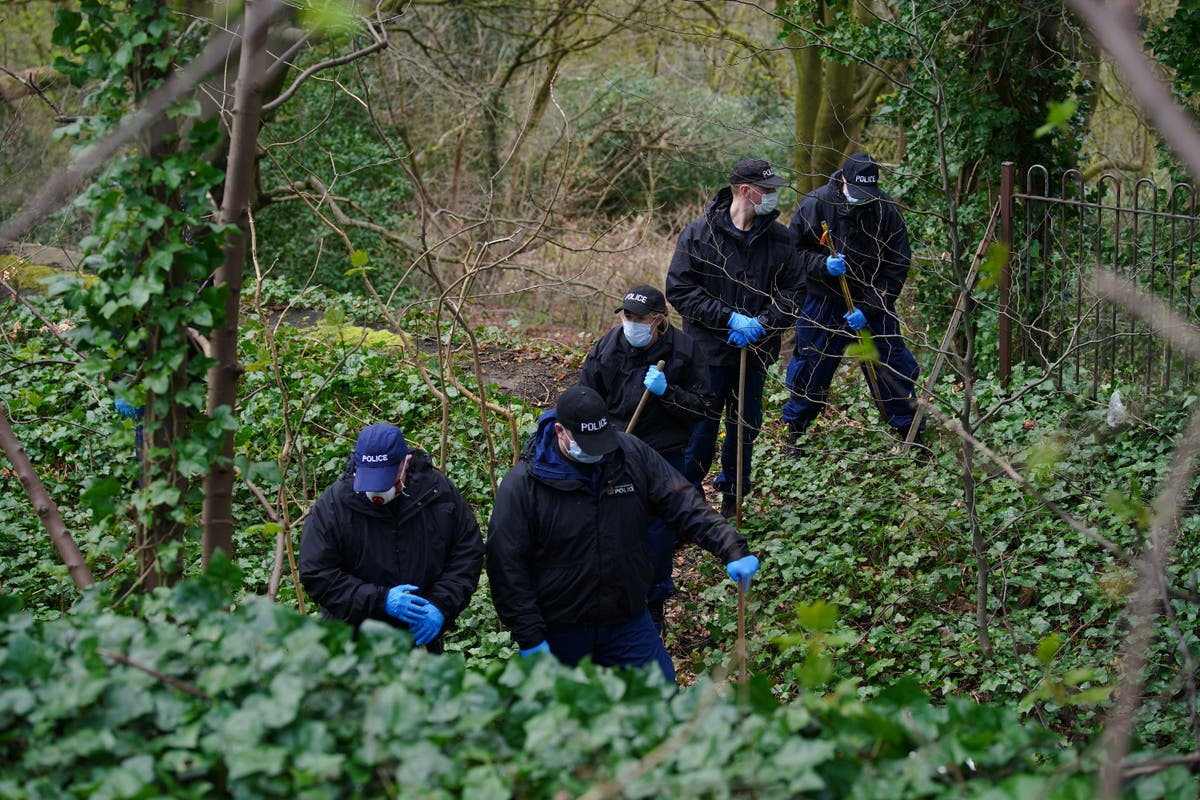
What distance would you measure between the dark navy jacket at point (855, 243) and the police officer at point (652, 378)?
4.76 ft

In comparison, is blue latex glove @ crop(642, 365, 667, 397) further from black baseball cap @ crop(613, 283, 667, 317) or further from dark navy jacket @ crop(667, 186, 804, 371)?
dark navy jacket @ crop(667, 186, 804, 371)

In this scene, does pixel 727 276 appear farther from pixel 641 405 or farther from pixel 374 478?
pixel 374 478

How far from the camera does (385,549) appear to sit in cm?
473

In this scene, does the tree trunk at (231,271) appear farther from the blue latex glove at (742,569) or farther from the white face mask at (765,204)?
the white face mask at (765,204)

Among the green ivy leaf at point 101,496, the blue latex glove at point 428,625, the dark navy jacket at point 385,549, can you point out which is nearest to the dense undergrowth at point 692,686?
the green ivy leaf at point 101,496

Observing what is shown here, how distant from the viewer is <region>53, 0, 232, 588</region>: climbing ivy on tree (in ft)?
10.5

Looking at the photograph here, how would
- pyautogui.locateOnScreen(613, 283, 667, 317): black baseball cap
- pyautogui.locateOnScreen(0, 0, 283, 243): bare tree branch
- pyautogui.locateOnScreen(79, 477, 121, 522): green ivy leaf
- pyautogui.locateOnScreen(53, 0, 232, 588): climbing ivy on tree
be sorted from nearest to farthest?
pyautogui.locateOnScreen(0, 0, 283, 243): bare tree branch → pyautogui.locateOnScreen(53, 0, 232, 588): climbing ivy on tree → pyautogui.locateOnScreen(79, 477, 121, 522): green ivy leaf → pyautogui.locateOnScreen(613, 283, 667, 317): black baseball cap

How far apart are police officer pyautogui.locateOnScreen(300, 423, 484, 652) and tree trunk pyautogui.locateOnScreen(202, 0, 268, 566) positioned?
0.97 metres

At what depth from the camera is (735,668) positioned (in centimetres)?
598

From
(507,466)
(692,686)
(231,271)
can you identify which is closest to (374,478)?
(231,271)

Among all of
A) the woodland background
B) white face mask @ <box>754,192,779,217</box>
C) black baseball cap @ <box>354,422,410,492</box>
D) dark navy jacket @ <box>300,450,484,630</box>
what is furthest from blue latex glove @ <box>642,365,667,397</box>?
black baseball cap @ <box>354,422,410,492</box>

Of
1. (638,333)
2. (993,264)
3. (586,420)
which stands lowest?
(586,420)

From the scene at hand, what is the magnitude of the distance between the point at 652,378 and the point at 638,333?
260 millimetres

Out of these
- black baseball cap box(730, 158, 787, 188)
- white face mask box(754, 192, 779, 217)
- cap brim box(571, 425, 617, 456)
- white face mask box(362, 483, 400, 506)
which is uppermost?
black baseball cap box(730, 158, 787, 188)
